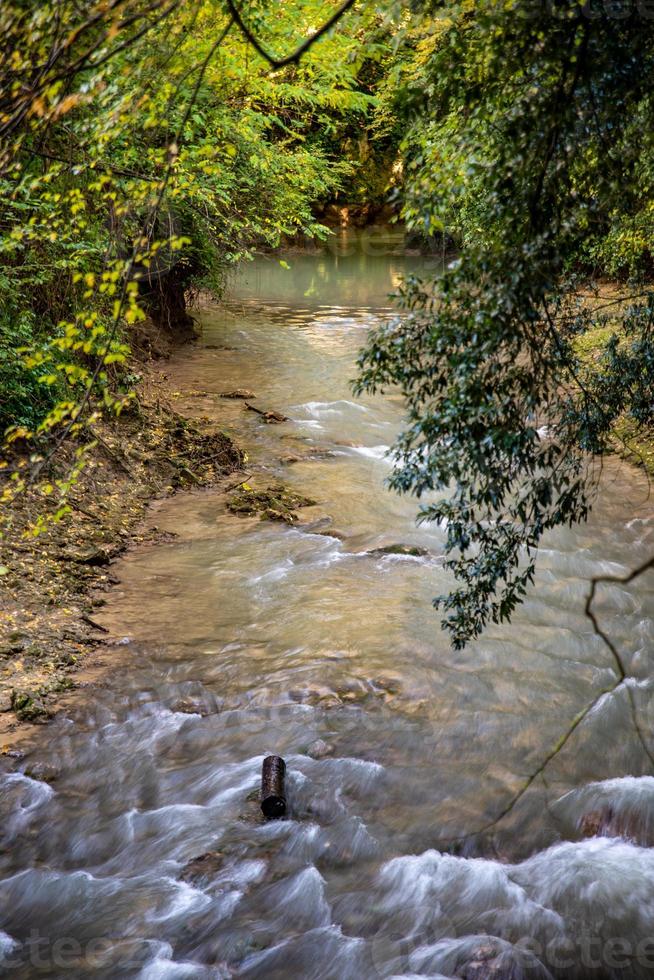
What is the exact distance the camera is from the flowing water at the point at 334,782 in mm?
4770

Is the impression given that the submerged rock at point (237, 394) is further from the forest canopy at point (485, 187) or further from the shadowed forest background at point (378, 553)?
the forest canopy at point (485, 187)

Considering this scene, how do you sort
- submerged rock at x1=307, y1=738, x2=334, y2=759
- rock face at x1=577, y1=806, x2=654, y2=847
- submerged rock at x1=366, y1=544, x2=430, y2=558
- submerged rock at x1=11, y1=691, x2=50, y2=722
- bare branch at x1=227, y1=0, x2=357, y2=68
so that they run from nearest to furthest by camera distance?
bare branch at x1=227, y1=0, x2=357, y2=68 < rock face at x1=577, y1=806, x2=654, y2=847 < submerged rock at x1=307, y1=738, x2=334, y2=759 < submerged rock at x1=11, y1=691, x2=50, y2=722 < submerged rock at x1=366, y1=544, x2=430, y2=558

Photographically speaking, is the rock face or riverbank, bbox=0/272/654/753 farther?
riverbank, bbox=0/272/654/753

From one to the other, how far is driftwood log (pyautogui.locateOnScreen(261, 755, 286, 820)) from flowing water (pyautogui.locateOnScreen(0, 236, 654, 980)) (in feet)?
0.30

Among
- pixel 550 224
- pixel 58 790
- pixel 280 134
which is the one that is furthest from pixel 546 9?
pixel 280 134

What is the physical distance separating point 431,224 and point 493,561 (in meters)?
2.01

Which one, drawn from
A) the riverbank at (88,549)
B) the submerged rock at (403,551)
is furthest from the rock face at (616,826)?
the submerged rock at (403,551)

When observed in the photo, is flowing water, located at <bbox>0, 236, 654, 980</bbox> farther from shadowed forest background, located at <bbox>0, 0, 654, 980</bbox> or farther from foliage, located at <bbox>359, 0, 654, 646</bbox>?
foliage, located at <bbox>359, 0, 654, 646</bbox>

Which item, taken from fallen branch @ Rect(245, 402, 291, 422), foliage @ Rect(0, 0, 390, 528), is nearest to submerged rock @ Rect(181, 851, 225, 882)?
foliage @ Rect(0, 0, 390, 528)

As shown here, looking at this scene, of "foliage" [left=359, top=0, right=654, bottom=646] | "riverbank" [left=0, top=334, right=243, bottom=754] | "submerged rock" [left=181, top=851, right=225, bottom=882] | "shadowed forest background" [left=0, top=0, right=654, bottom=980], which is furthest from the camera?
"riverbank" [left=0, top=334, right=243, bottom=754]

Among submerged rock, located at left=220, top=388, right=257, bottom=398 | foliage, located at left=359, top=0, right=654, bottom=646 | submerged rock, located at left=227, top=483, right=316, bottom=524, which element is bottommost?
submerged rock, located at left=227, top=483, right=316, bottom=524

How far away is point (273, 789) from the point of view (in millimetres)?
5625

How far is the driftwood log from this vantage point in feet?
18.3

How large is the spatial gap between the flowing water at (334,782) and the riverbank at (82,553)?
0.96 feet
